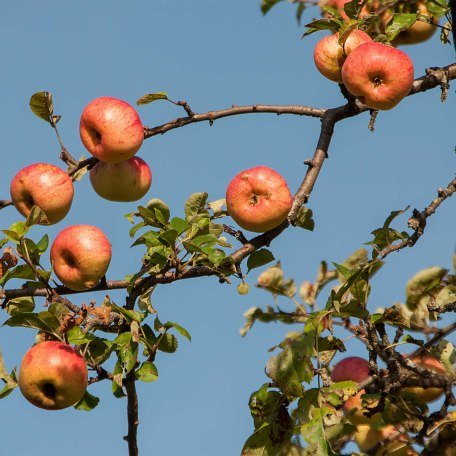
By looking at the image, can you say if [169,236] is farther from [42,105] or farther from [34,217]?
[42,105]

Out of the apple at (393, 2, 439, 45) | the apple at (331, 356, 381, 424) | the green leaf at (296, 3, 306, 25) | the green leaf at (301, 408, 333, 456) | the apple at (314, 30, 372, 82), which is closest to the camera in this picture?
the green leaf at (301, 408, 333, 456)

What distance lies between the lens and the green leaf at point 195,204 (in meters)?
3.32

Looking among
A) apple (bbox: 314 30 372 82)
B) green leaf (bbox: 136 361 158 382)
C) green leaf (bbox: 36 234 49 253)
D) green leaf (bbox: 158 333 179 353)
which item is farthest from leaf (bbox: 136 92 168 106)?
green leaf (bbox: 136 361 158 382)

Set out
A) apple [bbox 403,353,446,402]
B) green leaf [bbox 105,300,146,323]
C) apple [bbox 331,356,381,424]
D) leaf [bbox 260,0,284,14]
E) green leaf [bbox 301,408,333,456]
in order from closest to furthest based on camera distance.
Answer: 1. green leaf [bbox 301,408,333,456]
2. green leaf [bbox 105,300,146,323]
3. apple [bbox 403,353,446,402]
4. apple [bbox 331,356,381,424]
5. leaf [bbox 260,0,284,14]

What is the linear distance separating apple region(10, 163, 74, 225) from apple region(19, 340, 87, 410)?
55cm

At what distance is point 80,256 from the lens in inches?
133

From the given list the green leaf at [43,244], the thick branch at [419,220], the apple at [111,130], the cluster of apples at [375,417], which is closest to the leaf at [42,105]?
the apple at [111,130]

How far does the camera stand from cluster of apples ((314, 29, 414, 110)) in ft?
11.2

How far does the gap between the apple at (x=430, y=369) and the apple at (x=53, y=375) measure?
3.75ft

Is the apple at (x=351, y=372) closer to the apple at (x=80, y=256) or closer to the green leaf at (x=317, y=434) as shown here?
the green leaf at (x=317, y=434)

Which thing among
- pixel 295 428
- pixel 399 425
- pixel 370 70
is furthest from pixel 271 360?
pixel 370 70

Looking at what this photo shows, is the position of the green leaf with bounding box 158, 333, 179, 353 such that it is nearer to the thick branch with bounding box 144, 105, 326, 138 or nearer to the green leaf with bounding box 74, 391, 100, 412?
the green leaf with bounding box 74, 391, 100, 412

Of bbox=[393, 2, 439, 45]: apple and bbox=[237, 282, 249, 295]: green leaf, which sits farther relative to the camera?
bbox=[393, 2, 439, 45]: apple

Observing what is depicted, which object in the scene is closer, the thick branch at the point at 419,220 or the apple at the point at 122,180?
the thick branch at the point at 419,220
